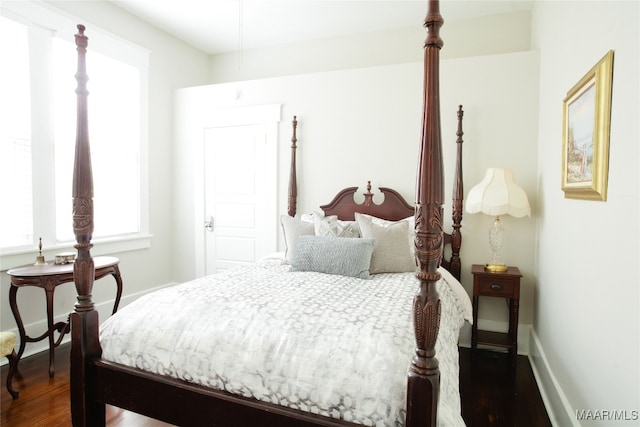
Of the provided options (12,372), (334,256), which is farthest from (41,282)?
(334,256)

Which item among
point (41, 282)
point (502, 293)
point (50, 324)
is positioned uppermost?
point (41, 282)

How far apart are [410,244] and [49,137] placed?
303 centimetres

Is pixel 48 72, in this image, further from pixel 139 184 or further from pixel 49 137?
pixel 139 184

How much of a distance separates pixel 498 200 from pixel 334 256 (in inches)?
53.1

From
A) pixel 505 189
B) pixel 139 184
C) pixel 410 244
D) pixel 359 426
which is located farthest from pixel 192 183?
pixel 359 426

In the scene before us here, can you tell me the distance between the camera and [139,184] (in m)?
3.89

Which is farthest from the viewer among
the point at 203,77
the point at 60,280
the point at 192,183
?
the point at 203,77

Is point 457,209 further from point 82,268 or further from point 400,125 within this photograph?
point 82,268

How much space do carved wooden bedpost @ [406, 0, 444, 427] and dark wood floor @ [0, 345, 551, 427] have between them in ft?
3.94

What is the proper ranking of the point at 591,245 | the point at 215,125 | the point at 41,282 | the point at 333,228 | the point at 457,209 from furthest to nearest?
the point at 215,125
the point at 457,209
the point at 333,228
the point at 41,282
the point at 591,245

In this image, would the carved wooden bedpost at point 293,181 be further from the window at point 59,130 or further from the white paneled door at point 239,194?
the window at point 59,130

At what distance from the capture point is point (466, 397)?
238 cm

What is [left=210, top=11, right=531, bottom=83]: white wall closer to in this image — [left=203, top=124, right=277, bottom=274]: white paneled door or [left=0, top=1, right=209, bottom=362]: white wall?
[left=0, top=1, right=209, bottom=362]: white wall

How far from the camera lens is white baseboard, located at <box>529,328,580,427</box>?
195 centimetres
